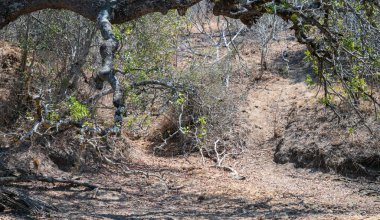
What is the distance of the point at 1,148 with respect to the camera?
954cm

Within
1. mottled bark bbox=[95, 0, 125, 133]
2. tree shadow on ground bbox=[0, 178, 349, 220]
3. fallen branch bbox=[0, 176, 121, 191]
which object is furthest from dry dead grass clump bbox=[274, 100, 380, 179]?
mottled bark bbox=[95, 0, 125, 133]

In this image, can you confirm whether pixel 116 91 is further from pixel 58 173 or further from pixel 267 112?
pixel 267 112

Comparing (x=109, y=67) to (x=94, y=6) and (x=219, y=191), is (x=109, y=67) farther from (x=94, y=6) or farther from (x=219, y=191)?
(x=219, y=191)

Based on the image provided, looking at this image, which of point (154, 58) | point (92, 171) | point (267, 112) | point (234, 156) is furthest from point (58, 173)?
point (267, 112)

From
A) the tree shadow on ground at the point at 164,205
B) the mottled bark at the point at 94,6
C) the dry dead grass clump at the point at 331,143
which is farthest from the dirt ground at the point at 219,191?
the mottled bark at the point at 94,6

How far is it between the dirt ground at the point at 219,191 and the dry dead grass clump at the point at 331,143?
28cm

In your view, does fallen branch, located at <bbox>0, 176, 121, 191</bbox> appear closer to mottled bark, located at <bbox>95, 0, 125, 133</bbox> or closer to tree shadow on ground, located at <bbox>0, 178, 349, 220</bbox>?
tree shadow on ground, located at <bbox>0, 178, 349, 220</bbox>

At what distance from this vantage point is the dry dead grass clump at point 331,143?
10.5m

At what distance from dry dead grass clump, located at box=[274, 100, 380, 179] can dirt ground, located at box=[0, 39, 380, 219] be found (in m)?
0.28

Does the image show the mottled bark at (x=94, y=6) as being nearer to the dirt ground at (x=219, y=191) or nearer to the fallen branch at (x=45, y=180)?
the fallen branch at (x=45, y=180)

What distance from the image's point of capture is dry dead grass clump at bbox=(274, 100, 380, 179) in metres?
10.5

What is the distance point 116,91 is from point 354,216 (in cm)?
383

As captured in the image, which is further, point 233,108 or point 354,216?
point 233,108

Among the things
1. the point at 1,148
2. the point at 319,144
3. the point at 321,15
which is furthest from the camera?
the point at 319,144
